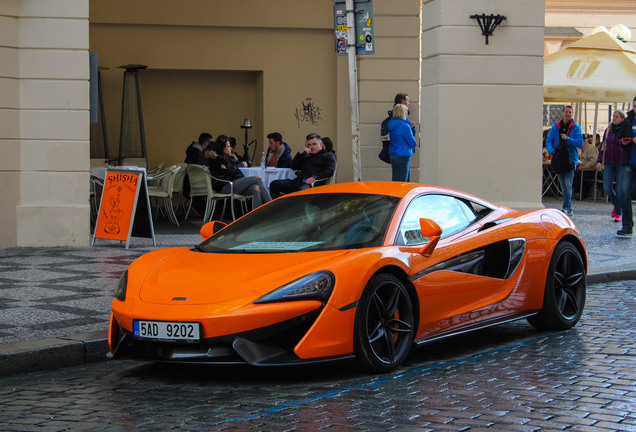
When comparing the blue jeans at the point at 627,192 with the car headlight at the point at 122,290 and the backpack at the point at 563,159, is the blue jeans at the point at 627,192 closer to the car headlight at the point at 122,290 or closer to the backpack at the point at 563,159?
the backpack at the point at 563,159

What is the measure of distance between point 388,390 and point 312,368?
0.74 metres

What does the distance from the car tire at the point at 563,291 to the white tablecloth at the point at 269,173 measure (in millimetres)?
8804

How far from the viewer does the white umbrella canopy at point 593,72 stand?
63.1 ft

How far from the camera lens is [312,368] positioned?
5.85 metres

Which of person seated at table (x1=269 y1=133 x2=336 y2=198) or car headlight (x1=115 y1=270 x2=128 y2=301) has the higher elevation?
person seated at table (x1=269 y1=133 x2=336 y2=198)

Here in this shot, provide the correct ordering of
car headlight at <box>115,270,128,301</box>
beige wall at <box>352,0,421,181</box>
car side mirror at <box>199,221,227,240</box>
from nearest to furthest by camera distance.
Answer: car headlight at <box>115,270,128,301</box>
car side mirror at <box>199,221,227,240</box>
beige wall at <box>352,0,421,181</box>

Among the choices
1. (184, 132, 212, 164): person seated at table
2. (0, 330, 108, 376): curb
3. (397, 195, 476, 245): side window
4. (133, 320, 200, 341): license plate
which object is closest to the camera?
(133, 320, 200, 341): license plate

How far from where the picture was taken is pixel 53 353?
20.1 feet

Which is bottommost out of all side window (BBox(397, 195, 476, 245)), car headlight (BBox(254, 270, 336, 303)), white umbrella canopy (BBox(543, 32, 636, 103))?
car headlight (BBox(254, 270, 336, 303))

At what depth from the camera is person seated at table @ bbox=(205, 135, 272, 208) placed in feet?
49.1

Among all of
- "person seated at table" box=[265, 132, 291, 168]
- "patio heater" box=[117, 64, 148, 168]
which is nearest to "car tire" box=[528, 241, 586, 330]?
"person seated at table" box=[265, 132, 291, 168]

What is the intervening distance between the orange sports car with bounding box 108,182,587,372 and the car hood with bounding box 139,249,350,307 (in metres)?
0.01

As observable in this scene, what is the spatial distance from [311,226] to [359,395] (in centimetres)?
145

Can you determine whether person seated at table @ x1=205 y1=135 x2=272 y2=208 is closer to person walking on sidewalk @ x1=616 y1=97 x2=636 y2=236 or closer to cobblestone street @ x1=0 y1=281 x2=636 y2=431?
person walking on sidewalk @ x1=616 y1=97 x2=636 y2=236
